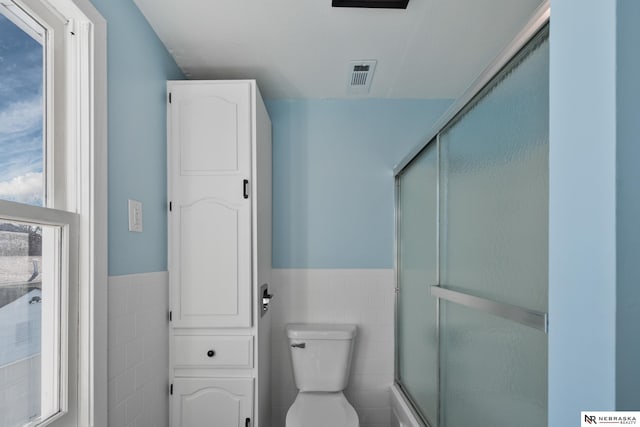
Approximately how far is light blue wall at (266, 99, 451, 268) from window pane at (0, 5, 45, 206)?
1.62 m

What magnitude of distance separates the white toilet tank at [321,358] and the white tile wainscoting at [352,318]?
0.63 ft

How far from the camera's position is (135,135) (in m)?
1.77

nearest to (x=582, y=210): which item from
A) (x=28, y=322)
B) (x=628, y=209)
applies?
(x=628, y=209)

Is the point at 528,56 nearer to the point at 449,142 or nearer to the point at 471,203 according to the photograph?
the point at 471,203

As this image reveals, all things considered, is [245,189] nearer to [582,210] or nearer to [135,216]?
[135,216]

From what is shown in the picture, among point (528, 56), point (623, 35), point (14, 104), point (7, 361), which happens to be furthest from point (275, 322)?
point (623, 35)

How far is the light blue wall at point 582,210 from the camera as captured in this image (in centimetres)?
58

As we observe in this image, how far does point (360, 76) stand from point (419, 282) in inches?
45.5

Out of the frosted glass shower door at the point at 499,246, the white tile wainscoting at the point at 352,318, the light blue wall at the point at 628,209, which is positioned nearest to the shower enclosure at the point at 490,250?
the frosted glass shower door at the point at 499,246

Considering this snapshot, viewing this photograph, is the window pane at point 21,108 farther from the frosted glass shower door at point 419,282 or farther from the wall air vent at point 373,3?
the frosted glass shower door at point 419,282

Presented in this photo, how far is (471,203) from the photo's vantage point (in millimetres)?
1420

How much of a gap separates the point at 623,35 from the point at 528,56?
18.6 inches

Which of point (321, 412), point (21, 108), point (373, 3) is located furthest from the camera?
point (321, 412)

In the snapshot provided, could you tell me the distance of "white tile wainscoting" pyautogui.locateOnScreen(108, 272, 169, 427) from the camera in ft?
5.20
